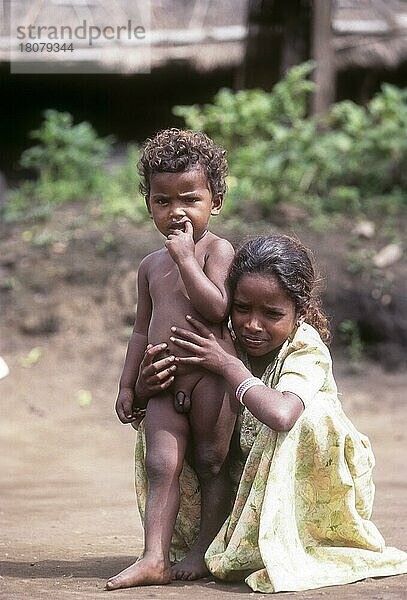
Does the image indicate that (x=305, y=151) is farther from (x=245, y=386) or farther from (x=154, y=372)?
(x=245, y=386)

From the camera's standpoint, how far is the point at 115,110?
38.3 ft

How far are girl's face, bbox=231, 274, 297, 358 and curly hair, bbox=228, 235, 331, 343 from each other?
0.02 meters

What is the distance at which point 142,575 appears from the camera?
9.37 feet

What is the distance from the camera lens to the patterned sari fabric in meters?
2.83

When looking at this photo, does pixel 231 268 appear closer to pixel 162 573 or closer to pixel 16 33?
pixel 162 573

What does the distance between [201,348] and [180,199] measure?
1.54 ft

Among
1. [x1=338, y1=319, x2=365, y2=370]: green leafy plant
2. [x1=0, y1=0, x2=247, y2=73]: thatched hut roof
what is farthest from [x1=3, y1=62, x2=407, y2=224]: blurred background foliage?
[x1=338, y1=319, x2=365, y2=370]: green leafy plant

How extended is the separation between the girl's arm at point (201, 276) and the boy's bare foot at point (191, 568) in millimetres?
734

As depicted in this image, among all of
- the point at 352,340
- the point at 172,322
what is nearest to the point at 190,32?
the point at 352,340

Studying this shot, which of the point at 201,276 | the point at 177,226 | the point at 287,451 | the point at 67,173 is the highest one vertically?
the point at 67,173

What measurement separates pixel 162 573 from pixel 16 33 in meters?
8.48

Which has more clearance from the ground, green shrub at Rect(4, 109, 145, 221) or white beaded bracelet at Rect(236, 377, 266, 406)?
green shrub at Rect(4, 109, 145, 221)

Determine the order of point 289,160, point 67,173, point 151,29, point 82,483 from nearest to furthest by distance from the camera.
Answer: point 82,483 → point 289,160 → point 67,173 → point 151,29

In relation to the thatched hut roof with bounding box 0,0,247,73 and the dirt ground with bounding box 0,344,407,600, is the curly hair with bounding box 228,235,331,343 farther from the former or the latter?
the thatched hut roof with bounding box 0,0,247,73
